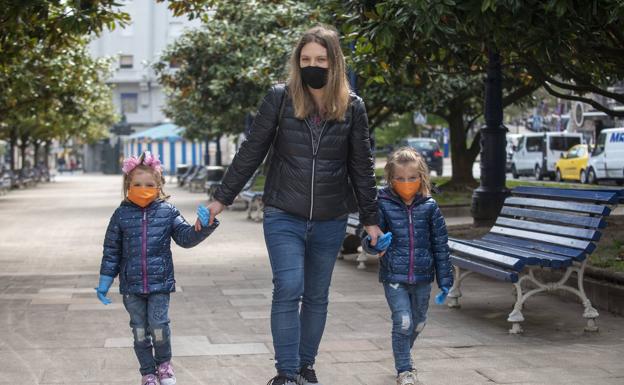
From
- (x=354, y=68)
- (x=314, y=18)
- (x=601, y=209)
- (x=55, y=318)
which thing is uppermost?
(x=314, y=18)

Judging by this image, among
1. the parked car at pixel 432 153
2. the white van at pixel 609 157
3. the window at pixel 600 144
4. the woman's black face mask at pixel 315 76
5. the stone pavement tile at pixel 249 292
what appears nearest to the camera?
the woman's black face mask at pixel 315 76

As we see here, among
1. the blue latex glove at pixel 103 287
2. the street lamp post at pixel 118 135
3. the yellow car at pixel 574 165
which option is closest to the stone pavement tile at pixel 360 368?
the blue latex glove at pixel 103 287

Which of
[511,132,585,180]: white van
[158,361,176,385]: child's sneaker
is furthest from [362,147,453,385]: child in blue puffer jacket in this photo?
[511,132,585,180]: white van

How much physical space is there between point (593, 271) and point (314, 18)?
1127cm

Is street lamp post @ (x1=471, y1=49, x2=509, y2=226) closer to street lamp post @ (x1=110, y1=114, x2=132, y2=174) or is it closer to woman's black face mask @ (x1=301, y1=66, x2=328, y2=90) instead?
woman's black face mask @ (x1=301, y1=66, x2=328, y2=90)

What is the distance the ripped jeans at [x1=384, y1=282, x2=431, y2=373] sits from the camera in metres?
5.77

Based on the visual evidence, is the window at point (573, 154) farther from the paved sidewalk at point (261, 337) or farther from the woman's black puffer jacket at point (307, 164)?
the woman's black puffer jacket at point (307, 164)

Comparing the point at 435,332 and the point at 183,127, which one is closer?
the point at 435,332

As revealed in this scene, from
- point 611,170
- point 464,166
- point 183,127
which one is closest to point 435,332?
point 464,166

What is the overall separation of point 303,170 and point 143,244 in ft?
2.94

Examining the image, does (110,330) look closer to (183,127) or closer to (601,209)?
(601,209)

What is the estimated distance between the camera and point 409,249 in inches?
230

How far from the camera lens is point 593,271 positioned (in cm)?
877

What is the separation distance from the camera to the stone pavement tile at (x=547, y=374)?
5.95 metres
